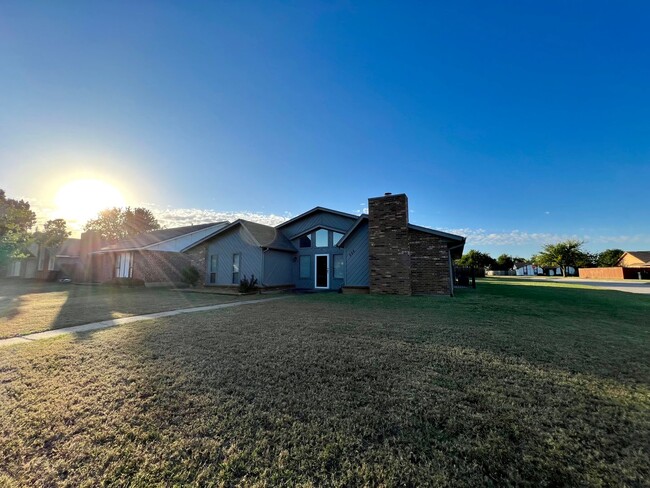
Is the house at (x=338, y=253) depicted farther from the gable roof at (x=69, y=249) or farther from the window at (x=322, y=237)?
the gable roof at (x=69, y=249)

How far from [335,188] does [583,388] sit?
15.9 m

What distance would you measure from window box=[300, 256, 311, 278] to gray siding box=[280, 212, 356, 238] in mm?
1775

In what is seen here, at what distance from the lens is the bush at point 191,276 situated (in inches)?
721

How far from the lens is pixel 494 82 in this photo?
11.6 m

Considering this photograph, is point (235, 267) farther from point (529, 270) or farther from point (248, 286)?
point (529, 270)

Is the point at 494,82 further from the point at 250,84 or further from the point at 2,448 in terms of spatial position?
the point at 2,448

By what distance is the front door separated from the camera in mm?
16562

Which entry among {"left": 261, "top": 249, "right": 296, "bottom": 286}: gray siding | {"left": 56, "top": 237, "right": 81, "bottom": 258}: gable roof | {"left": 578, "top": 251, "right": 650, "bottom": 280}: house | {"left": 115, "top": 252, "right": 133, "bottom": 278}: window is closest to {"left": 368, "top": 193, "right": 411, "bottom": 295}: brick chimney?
{"left": 261, "top": 249, "right": 296, "bottom": 286}: gray siding

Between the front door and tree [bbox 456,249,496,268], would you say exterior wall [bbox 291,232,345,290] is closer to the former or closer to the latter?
the front door

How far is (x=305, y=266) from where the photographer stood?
683 inches

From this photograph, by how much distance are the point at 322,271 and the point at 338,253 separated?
1.60 m

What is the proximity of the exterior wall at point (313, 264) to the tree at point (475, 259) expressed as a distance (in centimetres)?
3907

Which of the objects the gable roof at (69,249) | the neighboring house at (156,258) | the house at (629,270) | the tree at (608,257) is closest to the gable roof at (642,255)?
the house at (629,270)

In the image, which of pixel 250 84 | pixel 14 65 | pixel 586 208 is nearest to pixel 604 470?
pixel 250 84
